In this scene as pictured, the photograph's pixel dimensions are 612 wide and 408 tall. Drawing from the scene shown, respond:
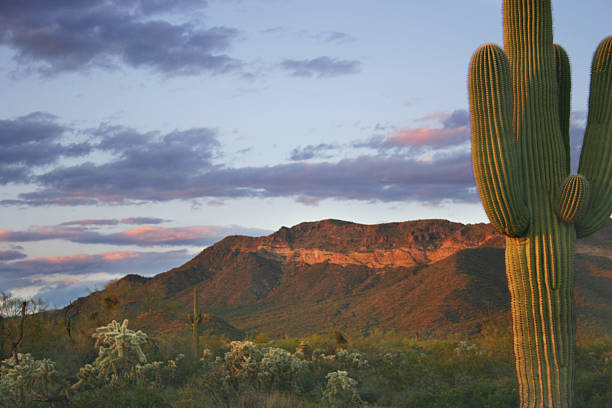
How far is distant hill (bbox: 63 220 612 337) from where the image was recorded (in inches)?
1361

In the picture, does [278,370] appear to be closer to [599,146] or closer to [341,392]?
[341,392]

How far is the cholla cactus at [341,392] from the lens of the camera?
1168 centimetres

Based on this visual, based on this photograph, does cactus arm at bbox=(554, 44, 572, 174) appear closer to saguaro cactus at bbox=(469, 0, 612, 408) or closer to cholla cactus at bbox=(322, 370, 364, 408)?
saguaro cactus at bbox=(469, 0, 612, 408)

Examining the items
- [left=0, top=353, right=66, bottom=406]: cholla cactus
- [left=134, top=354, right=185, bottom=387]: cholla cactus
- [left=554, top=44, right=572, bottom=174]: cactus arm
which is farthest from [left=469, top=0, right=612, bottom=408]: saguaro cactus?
[left=0, top=353, right=66, bottom=406]: cholla cactus

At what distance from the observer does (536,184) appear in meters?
10.8

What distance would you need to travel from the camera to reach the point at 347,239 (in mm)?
63375

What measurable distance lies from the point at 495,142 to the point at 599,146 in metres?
2.53

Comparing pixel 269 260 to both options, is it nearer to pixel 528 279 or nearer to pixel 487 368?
pixel 487 368

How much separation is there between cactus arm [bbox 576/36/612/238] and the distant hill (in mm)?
15796

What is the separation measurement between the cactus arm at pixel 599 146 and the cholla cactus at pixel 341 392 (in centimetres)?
538

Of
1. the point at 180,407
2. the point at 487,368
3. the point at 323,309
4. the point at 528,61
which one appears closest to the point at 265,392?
the point at 180,407

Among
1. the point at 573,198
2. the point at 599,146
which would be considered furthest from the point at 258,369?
the point at 599,146

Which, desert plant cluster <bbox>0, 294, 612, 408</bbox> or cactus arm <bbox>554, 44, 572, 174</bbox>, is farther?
cactus arm <bbox>554, 44, 572, 174</bbox>

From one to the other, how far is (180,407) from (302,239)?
190 feet
